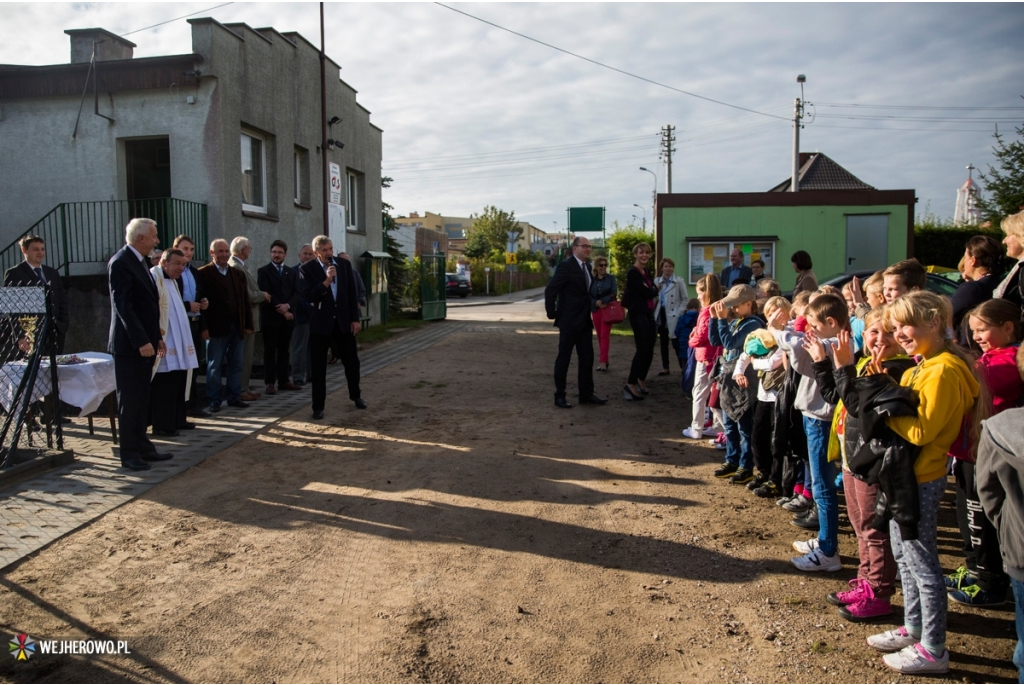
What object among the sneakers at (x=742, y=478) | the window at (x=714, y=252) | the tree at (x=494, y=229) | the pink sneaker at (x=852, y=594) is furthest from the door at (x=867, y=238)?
the tree at (x=494, y=229)

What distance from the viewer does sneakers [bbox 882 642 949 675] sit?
3047 mm

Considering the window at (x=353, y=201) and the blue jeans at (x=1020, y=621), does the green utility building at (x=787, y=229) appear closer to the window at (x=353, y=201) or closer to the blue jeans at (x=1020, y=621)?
the window at (x=353, y=201)

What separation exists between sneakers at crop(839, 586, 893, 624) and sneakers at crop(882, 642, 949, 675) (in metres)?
0.42

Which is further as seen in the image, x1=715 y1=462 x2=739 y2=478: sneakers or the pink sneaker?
x1=715 y1=462 x2=739 y2=478: sneakers

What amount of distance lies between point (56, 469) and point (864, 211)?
19099 mm

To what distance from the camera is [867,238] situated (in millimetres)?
19500

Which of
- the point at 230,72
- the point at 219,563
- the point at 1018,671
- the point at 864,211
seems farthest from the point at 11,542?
the point at 864,211

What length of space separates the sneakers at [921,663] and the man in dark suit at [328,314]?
21.3 ft

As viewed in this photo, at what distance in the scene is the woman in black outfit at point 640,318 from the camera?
9438 mm

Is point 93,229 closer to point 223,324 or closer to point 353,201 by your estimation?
point 223,324

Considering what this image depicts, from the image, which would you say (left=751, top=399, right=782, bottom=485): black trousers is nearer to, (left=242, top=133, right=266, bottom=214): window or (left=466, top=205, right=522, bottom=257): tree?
(left=242, top=133, right=266, bottom=214): window

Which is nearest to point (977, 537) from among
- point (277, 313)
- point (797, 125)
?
point (277, 313)

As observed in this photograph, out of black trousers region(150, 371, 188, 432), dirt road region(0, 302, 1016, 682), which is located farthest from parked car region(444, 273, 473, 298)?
dirt road region(0, 302, 1016, 682)

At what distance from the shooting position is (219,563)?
431 cm
